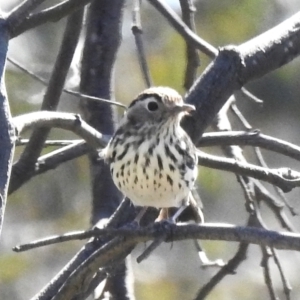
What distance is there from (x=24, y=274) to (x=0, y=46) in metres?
5.71

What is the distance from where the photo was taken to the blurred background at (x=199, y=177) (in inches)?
269

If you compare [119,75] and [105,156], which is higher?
[119,75]

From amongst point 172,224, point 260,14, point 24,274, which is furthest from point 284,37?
point 24,274

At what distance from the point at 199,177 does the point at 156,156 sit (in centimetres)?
461

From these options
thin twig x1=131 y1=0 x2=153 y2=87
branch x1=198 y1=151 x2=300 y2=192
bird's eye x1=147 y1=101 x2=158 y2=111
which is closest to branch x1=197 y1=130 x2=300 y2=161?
branch x1=198 y1=151 x2=300 y2=192

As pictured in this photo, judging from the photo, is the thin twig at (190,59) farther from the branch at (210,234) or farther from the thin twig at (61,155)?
the branch at (210,234)

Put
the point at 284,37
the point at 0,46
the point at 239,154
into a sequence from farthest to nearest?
the point at 239,154 → the point at 284,37 → the point at 0,46

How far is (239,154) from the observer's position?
2678 millimetres

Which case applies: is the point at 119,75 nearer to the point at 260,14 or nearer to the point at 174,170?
the point at 260,14

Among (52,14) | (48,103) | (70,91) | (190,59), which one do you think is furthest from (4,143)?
(190,59)

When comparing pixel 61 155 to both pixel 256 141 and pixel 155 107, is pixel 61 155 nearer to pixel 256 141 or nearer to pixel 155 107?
pixel 155 107

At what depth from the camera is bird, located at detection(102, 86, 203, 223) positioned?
238 centimetres

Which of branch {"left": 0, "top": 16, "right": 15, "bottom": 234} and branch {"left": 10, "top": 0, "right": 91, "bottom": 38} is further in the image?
branch {"left": 10, "top": 0, "right": 91, "bottom": 38}

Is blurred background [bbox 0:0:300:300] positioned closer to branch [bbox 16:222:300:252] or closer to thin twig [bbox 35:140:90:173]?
thin twig [bbox 35:140:90:173]
